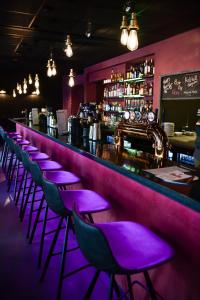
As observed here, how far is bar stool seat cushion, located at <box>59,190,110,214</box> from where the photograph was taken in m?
1.94

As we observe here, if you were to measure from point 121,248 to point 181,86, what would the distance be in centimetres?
417

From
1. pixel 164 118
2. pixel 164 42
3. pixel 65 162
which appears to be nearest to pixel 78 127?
pixel 65 162

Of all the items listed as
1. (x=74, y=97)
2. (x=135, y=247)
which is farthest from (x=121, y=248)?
(x=74, y=97)

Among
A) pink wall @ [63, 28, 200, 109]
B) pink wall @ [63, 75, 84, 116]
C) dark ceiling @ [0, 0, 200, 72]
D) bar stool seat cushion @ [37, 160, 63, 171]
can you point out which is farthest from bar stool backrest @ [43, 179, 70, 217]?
pink wall @ [63, 75, 84, 116]

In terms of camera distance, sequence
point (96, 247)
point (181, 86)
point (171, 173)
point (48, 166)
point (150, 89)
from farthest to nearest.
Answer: point (150, 89), point (181, 86), point (48, 166), point (171, 173), point (96, 247)

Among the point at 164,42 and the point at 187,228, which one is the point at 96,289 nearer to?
the point at 187,228

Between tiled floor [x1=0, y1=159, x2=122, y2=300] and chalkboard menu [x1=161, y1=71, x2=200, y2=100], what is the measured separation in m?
3.25

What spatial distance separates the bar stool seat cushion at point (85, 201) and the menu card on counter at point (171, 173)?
0.49m

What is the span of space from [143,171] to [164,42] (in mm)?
4278

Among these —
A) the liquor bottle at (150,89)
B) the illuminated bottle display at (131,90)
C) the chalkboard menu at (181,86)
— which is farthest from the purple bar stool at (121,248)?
the liquor bottle at (150,89)

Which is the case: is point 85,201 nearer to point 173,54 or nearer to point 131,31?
point 131,31

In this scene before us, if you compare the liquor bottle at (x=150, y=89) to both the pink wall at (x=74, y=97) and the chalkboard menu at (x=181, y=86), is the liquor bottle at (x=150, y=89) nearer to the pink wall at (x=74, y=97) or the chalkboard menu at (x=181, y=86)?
the chalkboard menu at (x=181, y=86)

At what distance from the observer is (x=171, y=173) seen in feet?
5.47

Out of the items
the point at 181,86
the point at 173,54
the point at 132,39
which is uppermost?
the point at 173,54
